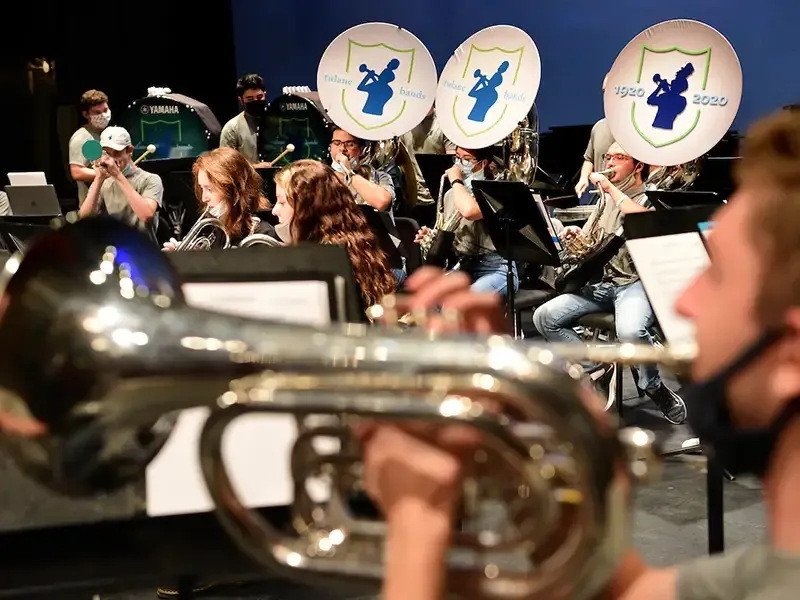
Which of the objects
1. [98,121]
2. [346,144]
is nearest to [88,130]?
[98,121]

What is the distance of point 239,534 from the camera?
100 cm

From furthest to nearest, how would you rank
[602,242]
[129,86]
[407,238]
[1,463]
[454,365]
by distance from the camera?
[129,86]
[407,238]
[602,242]
[1,463]
[454,365]

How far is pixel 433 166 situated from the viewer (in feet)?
17.9

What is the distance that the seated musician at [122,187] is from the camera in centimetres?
450

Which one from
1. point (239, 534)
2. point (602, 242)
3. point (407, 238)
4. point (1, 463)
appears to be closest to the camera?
point (239, 534)

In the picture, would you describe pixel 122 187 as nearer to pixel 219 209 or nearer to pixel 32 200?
pixel 32 200

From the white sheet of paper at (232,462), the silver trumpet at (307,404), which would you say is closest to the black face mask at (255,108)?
the white sheet of paper at (232,462)

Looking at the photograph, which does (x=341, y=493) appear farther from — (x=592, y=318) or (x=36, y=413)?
(x=592, y=318)

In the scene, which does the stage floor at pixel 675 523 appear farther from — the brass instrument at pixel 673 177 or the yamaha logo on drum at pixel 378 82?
the yamaha logo on drum at pixel 378 82

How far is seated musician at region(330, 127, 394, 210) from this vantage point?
4.63 m

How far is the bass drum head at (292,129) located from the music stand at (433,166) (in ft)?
4.25

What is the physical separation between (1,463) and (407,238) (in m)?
3.24

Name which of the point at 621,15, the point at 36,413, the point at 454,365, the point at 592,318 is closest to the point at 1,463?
the point at 36,413

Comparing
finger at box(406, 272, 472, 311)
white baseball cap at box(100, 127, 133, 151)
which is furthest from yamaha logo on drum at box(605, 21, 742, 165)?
finger at box(406, 272, 472, 311)
